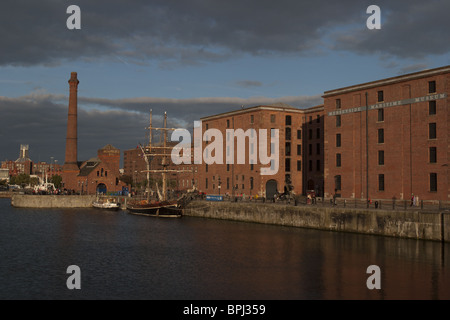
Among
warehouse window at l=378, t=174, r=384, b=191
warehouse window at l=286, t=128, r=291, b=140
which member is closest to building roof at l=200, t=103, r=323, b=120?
warehouse window at l=286, t=128, r=291, b=140

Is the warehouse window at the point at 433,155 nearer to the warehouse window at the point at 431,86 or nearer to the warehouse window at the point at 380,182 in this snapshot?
the warehouse window at the point at 431,86

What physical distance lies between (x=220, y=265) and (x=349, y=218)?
21.1 metres

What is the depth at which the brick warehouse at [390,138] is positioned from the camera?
5381 cm

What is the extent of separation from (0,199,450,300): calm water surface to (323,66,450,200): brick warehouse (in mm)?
14832

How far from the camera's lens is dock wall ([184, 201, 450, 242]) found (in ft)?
135

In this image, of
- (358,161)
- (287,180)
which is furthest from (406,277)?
(287,180)

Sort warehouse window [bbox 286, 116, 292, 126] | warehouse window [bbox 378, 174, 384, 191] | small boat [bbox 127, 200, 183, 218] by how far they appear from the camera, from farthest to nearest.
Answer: warehouse window [bbox 286, 116, 292, 126] < small boat [bbox 127, 200, 183, 218] < warehouse window [bbox 378, 174, 384, 191]

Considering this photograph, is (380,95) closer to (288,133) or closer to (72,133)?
(288,133)

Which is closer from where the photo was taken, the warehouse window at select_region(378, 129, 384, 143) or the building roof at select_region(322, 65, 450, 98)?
the building roof at select_region(322, 65, 450, 98)

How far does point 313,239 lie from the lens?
1751 inches

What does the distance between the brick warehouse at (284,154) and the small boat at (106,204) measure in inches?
863

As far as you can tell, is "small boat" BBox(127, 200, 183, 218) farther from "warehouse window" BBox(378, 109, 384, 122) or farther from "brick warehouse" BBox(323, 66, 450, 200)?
"warehouse window" BBox(378, 109, 384, 122)
